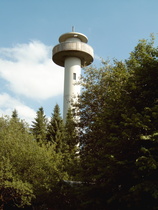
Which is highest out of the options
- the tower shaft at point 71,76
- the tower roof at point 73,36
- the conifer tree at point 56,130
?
the tower roof at point 73,36

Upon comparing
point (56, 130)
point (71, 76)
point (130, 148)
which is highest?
point (71, 76)

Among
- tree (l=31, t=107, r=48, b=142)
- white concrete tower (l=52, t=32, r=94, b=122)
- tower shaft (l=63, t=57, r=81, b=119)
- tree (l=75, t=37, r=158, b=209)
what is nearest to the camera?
tree (l=75, t=37, r=158, b=209)

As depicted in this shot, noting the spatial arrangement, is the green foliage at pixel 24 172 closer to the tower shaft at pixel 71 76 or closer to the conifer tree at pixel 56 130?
the conifer tree at pixel 56 130

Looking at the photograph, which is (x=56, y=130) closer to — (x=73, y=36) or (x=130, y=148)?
(x=73, y=36)

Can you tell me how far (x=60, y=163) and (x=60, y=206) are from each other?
13.7ft

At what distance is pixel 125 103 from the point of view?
13141 mm

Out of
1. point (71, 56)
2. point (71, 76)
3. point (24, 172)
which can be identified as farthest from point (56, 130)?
point (24, 172)

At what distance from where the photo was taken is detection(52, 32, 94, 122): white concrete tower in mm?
40206

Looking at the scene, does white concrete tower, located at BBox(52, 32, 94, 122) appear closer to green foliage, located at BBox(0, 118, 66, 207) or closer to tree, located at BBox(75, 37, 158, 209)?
green foliage, located at BBox(0, 118, 66, 207)

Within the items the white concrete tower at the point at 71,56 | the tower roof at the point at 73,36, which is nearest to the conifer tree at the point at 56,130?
the white concrete tower at the point at 71,56

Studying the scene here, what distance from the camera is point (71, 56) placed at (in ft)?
140

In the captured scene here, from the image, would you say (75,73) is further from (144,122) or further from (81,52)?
(144,122)

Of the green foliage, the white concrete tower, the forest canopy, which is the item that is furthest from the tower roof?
the green foliage

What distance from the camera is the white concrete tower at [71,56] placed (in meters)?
40.2
